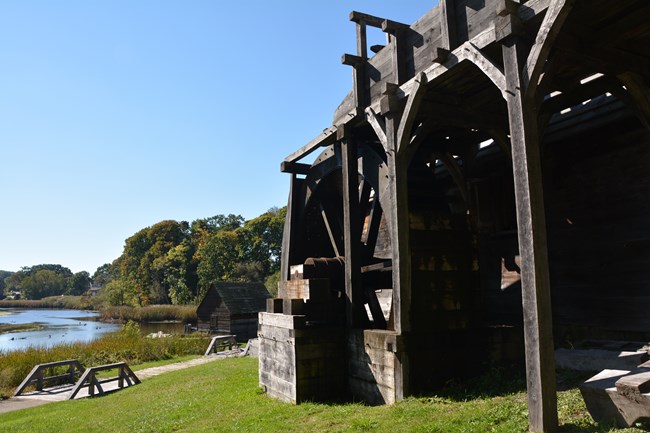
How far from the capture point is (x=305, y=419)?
6.45 meters

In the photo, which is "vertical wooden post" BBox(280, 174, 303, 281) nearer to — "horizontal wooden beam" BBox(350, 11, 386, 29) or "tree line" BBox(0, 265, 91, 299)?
"horizontal wooden beam" BBox(350, 11, 386, 29)

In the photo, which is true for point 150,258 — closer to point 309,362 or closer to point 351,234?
point 351,234

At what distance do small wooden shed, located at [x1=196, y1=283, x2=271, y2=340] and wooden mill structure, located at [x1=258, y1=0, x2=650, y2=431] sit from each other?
19.2m

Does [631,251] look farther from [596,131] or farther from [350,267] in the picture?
[350,267]

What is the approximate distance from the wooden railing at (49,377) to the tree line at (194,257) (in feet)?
93.0

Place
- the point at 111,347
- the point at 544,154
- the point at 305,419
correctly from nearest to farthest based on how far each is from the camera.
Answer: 1. the point at 305,419
2. the point at 544,154
3. the point at 111,347

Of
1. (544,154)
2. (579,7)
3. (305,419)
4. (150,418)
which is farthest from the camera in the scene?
(150,418)

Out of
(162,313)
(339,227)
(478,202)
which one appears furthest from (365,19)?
(162,313)

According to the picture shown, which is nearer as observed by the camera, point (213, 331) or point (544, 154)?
point (544, 154)

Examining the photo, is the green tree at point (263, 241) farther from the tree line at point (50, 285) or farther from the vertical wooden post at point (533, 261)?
A: the tree line at point (50, 285)

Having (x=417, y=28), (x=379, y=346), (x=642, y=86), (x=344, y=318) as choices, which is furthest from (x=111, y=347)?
(x=642, y=86)

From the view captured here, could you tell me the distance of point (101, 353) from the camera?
2005 cm

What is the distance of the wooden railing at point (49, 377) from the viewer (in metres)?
14.5

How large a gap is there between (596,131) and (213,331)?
25690mm
